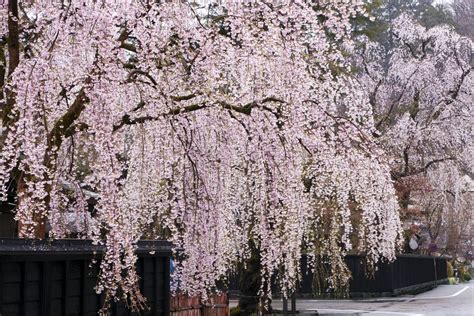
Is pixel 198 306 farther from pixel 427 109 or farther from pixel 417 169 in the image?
pixel 427 109

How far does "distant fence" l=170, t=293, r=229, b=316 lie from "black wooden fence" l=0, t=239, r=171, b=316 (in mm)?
3470

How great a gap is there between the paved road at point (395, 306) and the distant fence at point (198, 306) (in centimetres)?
531

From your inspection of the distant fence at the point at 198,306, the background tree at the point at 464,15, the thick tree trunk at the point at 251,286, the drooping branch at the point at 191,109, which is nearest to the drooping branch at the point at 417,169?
the thick tree trunk at the point at 251,286

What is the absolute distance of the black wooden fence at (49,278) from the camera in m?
5.70

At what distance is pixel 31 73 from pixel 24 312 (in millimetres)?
2329

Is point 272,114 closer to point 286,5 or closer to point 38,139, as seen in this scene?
point 286,5

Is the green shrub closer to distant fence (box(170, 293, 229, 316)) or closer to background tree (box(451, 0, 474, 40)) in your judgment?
background tree (box(451, 0, 474, 40))

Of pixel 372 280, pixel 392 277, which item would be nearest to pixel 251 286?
pixel 372 280

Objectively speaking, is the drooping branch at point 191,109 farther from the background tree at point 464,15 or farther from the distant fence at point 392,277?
the background tree at point 464,15

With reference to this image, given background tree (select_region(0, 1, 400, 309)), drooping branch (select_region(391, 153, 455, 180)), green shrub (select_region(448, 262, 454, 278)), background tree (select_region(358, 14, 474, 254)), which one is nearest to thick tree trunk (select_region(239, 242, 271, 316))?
background tree (select_region(0, 1, 400, 309))

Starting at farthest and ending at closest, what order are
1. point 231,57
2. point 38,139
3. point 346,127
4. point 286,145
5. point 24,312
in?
1. point 346,127
2. point 286,145
3. point 231,57
4. point 38,139
5. point 24,312

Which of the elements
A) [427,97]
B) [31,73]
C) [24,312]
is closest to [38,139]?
[31,73]

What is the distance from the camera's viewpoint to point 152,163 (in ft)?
29.5

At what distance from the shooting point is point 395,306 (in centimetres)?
2233
